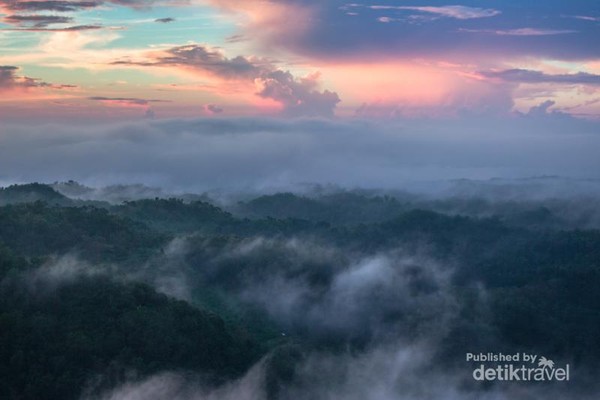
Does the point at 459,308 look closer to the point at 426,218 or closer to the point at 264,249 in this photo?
the point at 264,249

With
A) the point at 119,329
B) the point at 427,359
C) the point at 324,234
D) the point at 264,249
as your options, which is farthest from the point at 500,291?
the point at 119,329

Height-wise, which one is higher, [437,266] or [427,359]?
[427,359]

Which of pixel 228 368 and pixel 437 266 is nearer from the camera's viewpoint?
pixel 228 368

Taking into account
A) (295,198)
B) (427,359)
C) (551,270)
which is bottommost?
(295,198)

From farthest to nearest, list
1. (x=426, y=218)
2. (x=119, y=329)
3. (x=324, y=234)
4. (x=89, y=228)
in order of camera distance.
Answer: (x=426, y=218)
(x=324, y=234)
(x=89, y=228)
(x=119, y=329)

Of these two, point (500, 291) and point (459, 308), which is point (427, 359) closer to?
point (459, 308)

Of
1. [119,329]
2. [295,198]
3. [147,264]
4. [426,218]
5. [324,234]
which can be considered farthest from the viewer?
[295,198]
